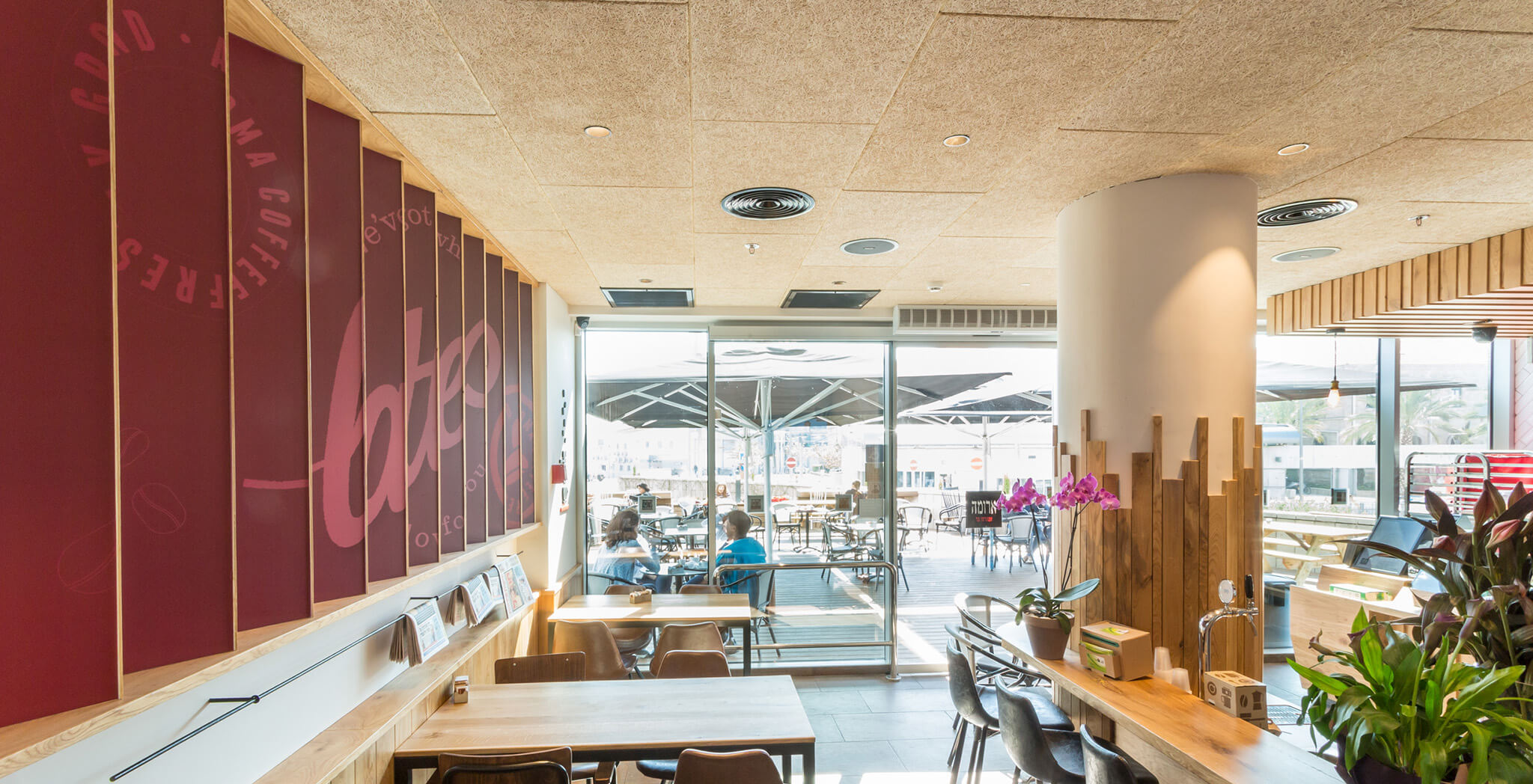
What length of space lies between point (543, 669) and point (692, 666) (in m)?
0.77

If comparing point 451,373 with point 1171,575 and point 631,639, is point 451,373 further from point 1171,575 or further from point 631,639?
point 1171,575

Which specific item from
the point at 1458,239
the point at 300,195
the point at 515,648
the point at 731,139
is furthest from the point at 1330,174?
the point at 515,648

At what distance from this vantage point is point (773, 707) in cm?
317

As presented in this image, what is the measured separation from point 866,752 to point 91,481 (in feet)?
13.4

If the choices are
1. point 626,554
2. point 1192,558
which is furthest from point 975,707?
point 626,554

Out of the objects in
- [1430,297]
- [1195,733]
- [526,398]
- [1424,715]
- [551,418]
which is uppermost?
[1430,297]

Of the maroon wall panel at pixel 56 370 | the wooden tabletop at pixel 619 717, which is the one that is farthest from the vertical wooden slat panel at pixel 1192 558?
the maroon wall panel at pixel 56 370

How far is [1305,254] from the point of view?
434 centimetres

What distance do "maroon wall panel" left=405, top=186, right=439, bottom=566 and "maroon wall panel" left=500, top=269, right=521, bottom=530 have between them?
3.57 ft

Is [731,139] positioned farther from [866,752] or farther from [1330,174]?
[866,752]

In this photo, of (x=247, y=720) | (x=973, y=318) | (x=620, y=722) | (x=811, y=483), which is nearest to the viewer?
(x=247, y=720)

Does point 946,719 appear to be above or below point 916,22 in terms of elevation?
below

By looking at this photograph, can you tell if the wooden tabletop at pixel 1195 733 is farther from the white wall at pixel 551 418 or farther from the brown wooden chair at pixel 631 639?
the white wall at pixel 551 418

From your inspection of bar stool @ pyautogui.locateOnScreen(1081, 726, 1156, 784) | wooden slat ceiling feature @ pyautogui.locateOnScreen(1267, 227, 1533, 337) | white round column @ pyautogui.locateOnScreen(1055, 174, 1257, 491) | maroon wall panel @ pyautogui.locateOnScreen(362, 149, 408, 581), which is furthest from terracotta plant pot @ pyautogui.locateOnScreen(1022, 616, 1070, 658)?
wooden slat ceiling feature @ pyautogui.locateOnScreen(1267, 227, 1533, 337)
